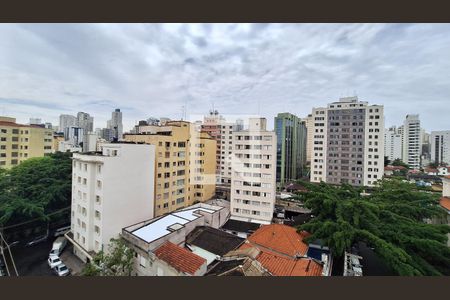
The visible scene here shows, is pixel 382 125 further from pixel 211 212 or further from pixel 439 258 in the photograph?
pixel 211 212

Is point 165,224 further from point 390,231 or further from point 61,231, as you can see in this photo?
point 390,231

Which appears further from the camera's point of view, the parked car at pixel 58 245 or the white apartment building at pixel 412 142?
the white apartment building at pixel 412 142

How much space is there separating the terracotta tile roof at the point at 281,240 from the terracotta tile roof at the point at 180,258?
1.99 m

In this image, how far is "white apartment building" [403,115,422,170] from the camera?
20859 mm

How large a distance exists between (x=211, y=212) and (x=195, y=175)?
10.0 feet

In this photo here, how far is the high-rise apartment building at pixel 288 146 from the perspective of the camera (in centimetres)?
1540

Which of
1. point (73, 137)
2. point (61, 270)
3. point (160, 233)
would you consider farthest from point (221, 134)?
point (61, 270)

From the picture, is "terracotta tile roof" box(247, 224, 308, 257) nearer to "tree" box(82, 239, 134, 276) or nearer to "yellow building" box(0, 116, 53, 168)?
"tree" box(82, 239, 134, 276)

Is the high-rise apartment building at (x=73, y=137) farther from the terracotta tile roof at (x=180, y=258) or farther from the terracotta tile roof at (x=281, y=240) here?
the terracotta tile roof at (x=281, y=240)

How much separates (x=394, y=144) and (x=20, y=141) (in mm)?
32641

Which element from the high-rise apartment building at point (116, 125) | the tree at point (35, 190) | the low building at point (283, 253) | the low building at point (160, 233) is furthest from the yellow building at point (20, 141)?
the low building at point (283, 253)

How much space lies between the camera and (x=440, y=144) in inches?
782

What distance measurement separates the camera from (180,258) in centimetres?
405

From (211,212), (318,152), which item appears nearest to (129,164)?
(211,212)
